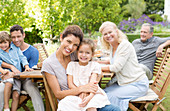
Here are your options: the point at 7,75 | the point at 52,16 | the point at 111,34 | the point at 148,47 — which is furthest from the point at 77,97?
the point at 52,16

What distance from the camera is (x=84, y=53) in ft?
8.13

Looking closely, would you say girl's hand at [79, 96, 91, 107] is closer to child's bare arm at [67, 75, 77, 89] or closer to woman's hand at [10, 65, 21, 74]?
child's bare arm at [67, 75, 77, 89]

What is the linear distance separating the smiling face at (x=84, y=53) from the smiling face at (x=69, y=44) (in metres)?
0.10

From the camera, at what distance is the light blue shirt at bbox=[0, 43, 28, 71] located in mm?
3428

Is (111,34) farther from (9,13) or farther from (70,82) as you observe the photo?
(9,13)

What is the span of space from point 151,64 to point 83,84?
2.11 m

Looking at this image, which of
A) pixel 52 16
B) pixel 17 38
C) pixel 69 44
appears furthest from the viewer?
pixel 52 16

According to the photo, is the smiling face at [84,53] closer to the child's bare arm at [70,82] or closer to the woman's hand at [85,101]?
the child's bare arm at [70,82]

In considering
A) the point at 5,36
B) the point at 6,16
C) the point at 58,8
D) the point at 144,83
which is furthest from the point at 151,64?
the point at 58,8

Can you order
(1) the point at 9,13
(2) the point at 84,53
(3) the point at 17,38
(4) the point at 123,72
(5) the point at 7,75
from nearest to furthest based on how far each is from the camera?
1. (2) the point at 84,53
2. (4) the point at 123,72
3. (5) the point at 7,75
4. (3) the point at 17,38
5. (1) the point at 9,13

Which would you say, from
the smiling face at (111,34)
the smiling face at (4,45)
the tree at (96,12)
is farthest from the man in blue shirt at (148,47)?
the tree at (96,12)

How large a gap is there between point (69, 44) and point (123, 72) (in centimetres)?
106

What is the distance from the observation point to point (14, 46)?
11.6 feet

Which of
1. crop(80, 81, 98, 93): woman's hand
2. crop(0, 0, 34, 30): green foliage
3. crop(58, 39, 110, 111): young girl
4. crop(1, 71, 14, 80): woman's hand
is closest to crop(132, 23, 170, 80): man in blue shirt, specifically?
crop(58, 39, 110, 111): young girl
